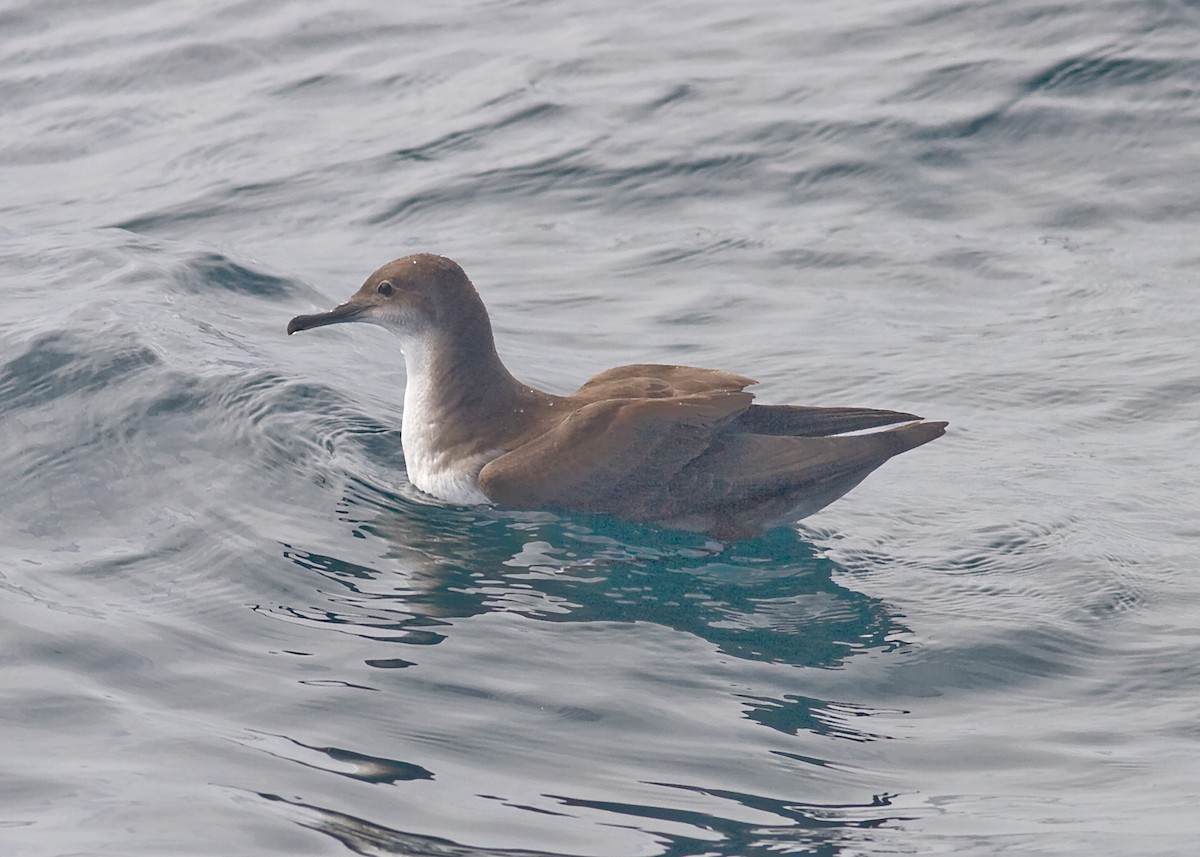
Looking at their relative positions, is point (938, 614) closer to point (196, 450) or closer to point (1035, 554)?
point (1035, 554)

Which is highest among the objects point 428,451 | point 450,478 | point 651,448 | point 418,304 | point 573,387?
point 418,304

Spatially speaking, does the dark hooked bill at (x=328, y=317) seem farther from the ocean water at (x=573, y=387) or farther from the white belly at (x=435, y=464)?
the ocean water at (x=573, y=387)

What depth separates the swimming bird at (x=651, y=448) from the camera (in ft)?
24.2

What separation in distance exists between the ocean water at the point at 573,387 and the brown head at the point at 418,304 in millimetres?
809

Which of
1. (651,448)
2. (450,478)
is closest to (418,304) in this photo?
(450,478)

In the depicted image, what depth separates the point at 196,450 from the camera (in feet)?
27.3

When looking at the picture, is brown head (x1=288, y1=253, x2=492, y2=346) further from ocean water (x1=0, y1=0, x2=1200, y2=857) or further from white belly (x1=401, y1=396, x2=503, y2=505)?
ocean water (x1=0, y1=0, x2=1200, y2=857)

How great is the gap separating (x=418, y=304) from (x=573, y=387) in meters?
2.03

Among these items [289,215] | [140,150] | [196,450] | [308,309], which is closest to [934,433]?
[196,450]

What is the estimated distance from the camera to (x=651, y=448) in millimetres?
7383

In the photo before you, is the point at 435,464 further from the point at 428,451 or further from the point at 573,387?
the point at 573,387

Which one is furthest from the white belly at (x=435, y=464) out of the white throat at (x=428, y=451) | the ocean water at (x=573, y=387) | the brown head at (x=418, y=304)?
the brown head at (x=418, y=304)

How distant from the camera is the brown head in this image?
813cm

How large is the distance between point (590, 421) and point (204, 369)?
2.87m
